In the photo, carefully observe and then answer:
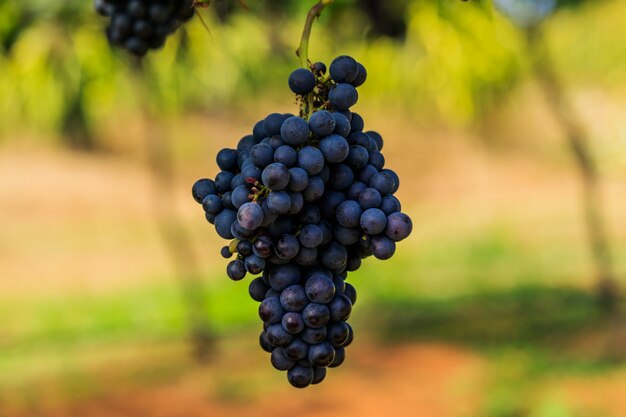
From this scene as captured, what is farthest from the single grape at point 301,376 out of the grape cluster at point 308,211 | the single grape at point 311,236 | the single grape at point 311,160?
the single grape at point 311,160

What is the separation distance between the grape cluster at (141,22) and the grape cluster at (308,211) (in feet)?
2.56

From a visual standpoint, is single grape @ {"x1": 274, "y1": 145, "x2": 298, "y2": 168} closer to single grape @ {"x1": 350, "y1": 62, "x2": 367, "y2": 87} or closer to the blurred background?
single grape @ {"x1": 350, "y1": 62, "x2": 367, "y2": 87}

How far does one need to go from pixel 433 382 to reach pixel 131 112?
516 inches

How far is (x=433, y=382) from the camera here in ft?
20.1

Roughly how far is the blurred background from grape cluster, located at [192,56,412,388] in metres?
0.54

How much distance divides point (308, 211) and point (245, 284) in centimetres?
928

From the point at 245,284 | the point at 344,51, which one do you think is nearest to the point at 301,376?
the point at 344,51

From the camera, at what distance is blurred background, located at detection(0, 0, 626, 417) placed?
5.55 meters

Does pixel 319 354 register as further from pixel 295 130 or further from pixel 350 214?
pixel 295 130

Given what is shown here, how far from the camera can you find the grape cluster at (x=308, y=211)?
42.9 inches

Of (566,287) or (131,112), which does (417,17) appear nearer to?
(566,287)

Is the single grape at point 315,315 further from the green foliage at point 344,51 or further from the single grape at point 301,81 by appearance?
the green foliage at point 344,51

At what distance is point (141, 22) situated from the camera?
74.7 inches

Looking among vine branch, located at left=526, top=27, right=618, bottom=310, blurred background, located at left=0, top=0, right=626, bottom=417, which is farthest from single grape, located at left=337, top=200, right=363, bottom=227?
vine branch, located at left=526, top=27, right=618, bottom=310
